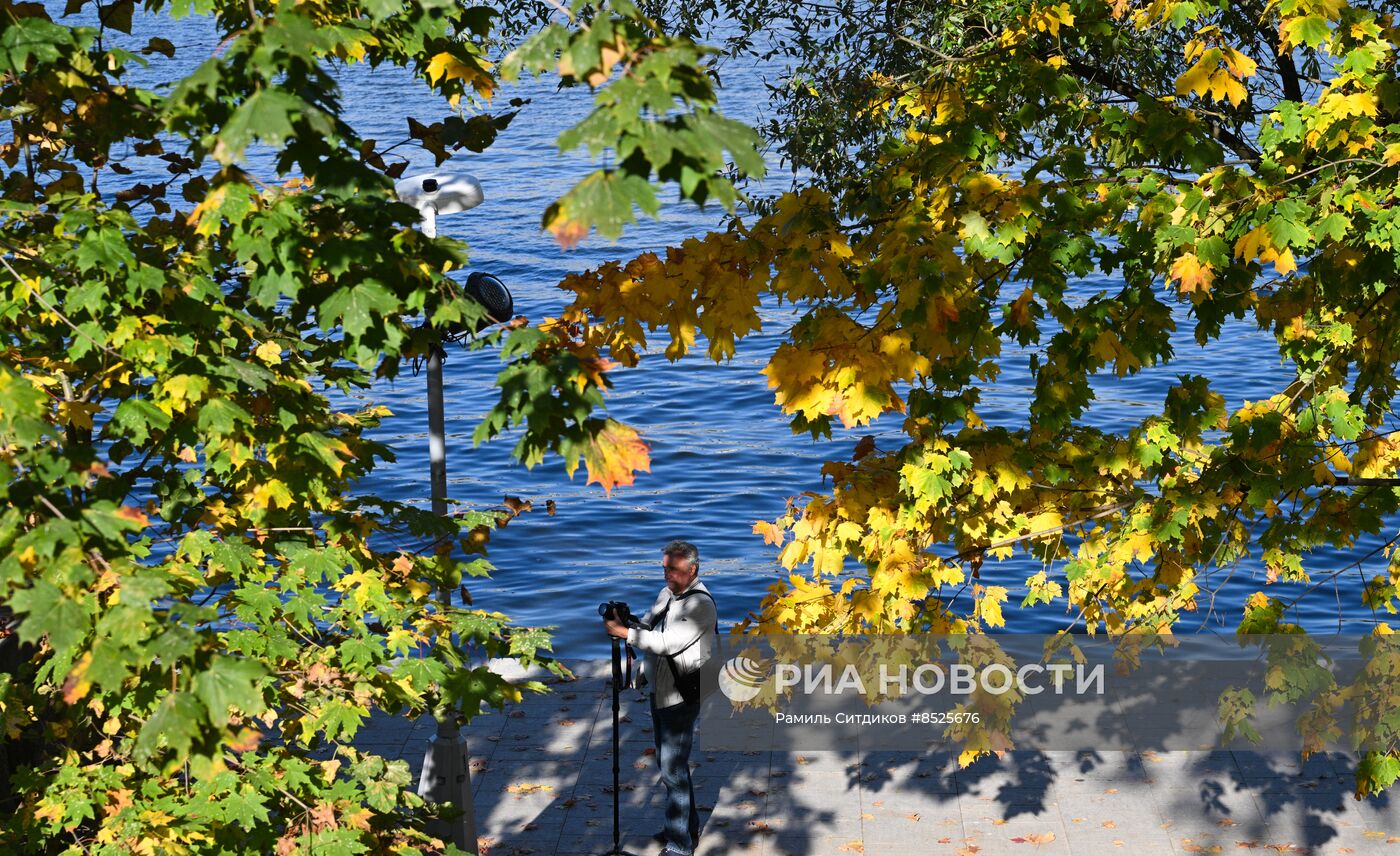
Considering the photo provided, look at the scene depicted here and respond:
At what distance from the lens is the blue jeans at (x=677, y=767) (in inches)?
331

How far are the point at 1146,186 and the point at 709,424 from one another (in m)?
17.5

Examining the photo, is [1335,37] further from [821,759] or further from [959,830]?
[821,759]

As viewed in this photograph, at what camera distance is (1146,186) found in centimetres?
619

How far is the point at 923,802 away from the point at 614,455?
5759mm

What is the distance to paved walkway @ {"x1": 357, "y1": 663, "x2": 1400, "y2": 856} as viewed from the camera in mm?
9008

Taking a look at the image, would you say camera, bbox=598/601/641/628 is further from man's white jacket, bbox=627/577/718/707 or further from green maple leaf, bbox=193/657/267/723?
green maple leaf, bbox=193/657/267/723

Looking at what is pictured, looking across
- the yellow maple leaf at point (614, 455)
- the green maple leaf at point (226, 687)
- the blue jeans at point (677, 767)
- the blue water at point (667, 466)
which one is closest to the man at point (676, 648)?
the blue jeans at point (677, 767)

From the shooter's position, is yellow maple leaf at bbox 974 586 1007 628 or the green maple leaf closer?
the green maple leaf

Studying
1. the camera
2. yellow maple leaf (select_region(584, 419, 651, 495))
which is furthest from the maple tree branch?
yellow maple leaf (select_region(584, 419, 651, 495))

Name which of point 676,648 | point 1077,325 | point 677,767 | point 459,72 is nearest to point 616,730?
point 677,767

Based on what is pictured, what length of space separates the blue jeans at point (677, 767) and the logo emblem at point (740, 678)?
44 centimetres

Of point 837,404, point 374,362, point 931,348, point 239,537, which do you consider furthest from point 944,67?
point 239,537

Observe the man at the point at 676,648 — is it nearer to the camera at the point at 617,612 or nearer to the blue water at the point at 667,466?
the camera at the point at 617,612

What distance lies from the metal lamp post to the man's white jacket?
1102 millimetres
